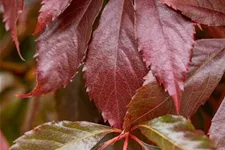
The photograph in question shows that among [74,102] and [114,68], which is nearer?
[114,68]

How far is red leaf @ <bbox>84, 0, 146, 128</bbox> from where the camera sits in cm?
52

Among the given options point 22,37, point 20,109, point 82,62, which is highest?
point 82,62

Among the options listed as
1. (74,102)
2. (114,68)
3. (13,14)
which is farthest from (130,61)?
(74,102)

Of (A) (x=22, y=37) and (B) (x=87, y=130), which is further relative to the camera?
(A) (x=22, y=37)

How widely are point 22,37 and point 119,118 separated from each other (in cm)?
57

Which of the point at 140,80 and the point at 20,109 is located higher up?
the point at 140,80

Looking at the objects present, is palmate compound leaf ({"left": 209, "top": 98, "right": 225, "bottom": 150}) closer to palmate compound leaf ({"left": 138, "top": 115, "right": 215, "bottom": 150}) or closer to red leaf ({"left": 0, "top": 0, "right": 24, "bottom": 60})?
palmate compound leaf ({"left": 138, "top": 115, "right": 215, "bottom": 150})

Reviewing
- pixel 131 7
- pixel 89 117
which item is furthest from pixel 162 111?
pixel 89 117

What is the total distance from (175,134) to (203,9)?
0.43ft

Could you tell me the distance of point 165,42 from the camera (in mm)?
484

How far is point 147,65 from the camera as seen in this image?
478 millimetres

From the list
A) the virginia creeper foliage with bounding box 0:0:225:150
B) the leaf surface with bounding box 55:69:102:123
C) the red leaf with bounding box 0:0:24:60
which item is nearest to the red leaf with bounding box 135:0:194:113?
the virginia creeper foliage with bounding box 0:0:225:150

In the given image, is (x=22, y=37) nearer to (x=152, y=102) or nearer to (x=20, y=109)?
(x=20, y=109)

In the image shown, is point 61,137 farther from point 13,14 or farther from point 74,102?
point 74,102
